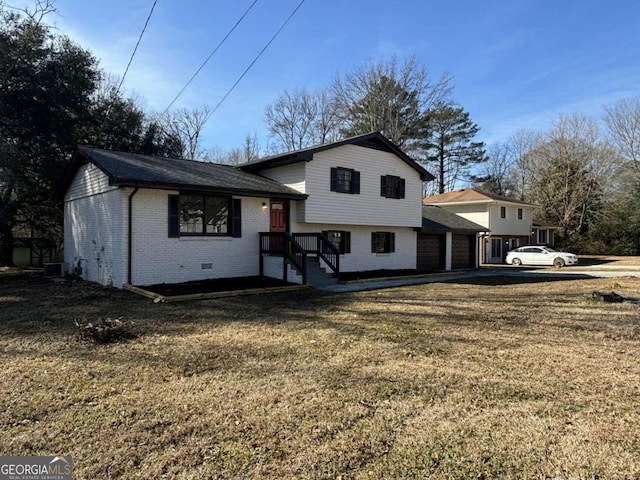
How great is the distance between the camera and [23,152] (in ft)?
54.2

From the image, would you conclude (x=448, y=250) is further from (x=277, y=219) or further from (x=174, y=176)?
(x=174, y=176)

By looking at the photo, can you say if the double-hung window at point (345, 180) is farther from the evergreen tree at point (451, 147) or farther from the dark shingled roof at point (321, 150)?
the evergreen tree at point (451, 147)

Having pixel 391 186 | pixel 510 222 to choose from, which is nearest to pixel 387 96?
pixel 510 222

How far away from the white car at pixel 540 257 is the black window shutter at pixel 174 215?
22527 millimetres

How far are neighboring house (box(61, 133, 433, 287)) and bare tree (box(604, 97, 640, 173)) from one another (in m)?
27.3

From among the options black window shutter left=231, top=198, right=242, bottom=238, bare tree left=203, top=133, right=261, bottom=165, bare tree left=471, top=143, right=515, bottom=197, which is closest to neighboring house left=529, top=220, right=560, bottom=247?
bare tree left=471, top=143, right=515, bottom=197

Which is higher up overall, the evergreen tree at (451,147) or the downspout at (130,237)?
the evergreen tree at (451,147)

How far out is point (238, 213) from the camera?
42.7ft

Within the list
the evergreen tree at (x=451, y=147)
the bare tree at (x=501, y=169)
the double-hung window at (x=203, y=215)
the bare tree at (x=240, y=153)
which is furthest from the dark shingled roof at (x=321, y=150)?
the bare tree at (x=501, y=169)

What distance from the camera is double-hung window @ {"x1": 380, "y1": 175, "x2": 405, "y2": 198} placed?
665 inches

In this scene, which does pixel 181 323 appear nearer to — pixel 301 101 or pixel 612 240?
pixel 301 101

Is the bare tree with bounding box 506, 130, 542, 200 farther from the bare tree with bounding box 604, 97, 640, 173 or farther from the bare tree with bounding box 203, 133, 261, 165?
the bare tree with bounding box 203, 133, 261, 165

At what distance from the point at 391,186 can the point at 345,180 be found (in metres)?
2.71

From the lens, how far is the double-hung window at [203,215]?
1169cm
